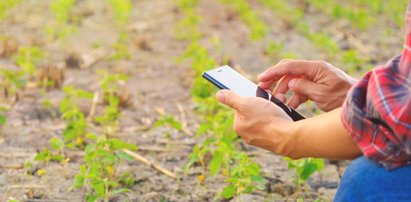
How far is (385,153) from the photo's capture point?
1862 millimetres

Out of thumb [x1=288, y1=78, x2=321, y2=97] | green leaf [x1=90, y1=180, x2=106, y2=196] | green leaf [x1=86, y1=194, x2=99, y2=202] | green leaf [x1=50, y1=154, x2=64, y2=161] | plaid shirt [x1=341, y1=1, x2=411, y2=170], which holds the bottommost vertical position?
green leaf [x1=50, y1=154, x2=64, y2=161]

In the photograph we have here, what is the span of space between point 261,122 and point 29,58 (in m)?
2.67

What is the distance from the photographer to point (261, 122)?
2129mm

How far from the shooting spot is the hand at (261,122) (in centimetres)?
209

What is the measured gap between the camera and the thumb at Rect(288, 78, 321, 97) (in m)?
2.44

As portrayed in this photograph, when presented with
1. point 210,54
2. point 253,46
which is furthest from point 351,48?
point 210,54

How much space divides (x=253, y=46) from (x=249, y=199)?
8.07ft

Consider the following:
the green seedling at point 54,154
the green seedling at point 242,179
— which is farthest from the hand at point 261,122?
the green seedling at point 54,154

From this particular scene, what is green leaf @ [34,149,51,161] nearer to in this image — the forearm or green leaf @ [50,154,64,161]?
green leaf @ [50,154,64,161]

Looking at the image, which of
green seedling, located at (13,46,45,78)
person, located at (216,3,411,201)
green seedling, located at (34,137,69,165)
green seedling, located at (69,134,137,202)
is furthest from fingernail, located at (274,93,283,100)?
green seedling, located at (13,46,45,78)

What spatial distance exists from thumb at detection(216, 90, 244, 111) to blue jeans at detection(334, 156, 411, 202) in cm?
37

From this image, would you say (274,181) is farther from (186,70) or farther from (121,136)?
(186,70)

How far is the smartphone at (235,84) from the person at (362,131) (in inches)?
2.9

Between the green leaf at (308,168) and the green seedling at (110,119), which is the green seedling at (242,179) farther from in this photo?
the green seedling at (110,119)
